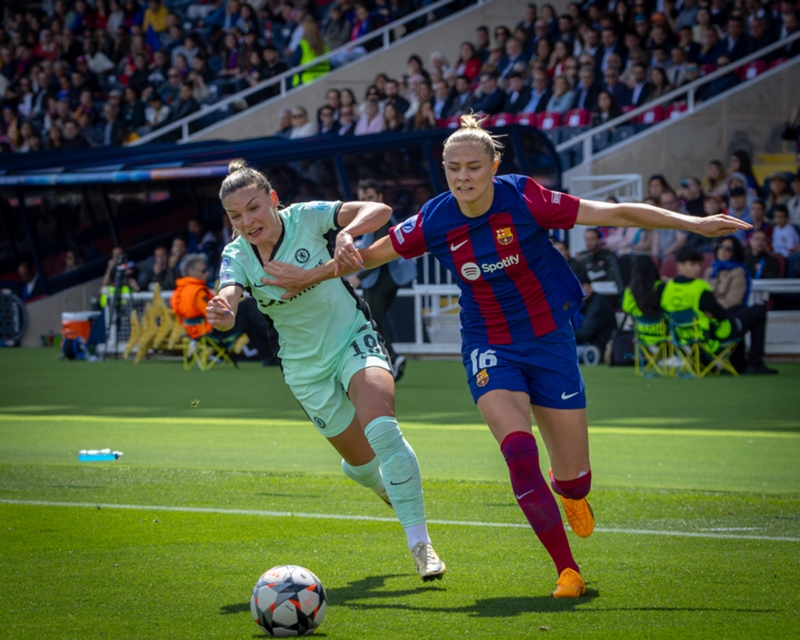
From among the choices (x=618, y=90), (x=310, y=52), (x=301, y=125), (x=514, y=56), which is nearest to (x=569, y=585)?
(x=618, y=90)

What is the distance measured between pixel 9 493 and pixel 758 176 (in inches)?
608

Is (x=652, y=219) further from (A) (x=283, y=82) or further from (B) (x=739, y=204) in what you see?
(A) (x=283, y=82)

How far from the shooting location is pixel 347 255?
17.9 ft

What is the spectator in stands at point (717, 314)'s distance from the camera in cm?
1526

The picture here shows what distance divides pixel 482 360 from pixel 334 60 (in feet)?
71.1

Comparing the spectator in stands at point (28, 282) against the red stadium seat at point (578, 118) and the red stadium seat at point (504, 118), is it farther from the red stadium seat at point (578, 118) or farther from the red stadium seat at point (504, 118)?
the red stadium seat at point (578, 118)

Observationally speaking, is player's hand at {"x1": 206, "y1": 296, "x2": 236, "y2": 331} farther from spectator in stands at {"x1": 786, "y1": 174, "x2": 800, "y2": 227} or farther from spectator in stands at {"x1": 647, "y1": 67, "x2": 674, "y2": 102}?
spectator in stands at {"x1": 647, "y1": 67, "x2": 674, "y2": 102}

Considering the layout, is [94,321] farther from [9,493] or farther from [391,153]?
[9,493]

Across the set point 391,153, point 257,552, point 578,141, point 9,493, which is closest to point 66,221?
point 391,153

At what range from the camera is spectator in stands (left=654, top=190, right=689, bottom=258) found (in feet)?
59.0

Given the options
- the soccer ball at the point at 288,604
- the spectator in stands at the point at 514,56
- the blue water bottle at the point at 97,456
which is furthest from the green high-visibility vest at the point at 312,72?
the soccer ball at the point at 288,604

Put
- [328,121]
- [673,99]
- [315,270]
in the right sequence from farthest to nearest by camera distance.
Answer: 1. [328,121]
2. [673,99]
3. [315,270]

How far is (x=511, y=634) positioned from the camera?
4.53m

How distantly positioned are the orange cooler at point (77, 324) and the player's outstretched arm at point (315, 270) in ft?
50.9
